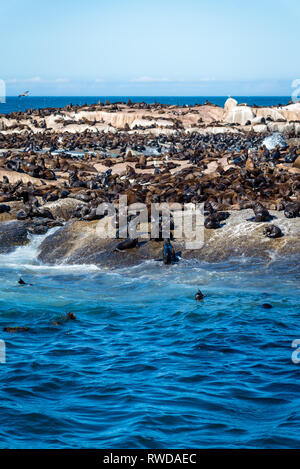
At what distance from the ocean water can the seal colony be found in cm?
200

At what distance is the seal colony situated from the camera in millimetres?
16906

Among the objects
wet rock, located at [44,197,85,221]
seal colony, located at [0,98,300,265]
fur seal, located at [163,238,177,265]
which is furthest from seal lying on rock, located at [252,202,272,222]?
wet rock, located at [44,197,85,221]

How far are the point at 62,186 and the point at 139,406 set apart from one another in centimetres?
1581

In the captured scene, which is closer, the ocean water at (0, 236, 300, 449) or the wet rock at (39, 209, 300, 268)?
the ocean water at (0, 236, 300, 449)

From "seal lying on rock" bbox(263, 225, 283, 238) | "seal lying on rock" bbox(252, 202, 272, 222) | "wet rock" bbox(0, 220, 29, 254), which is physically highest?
"seal lying on rock" bbox(252, 202, 272, 222)

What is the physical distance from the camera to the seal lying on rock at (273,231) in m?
15.0

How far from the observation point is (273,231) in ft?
49.3

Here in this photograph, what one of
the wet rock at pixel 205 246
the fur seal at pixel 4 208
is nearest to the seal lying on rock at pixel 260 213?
the wet rock at pixel 205 246

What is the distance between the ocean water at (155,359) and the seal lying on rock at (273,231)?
75 cm

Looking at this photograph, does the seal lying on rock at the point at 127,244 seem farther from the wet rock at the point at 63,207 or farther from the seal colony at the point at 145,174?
the wet rock at the point at 63,207

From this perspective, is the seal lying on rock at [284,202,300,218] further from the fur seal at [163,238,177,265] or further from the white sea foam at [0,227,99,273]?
the white sea foam at [0,227,99,273]

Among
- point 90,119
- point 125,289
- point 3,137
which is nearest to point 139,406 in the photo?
point 125,289

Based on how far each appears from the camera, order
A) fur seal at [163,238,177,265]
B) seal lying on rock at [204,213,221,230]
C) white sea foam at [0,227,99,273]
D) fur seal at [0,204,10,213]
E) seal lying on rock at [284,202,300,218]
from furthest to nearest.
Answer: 1. fur seal at [0,204,10,213]
2. seal lying on rock at [204,213,221,230]
3. seal lying on rock at [284,202,300,218]
4. white sea foam at [0,227,99,273]
5. fur seal at [163,238,177,265]

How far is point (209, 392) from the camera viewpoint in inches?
321
